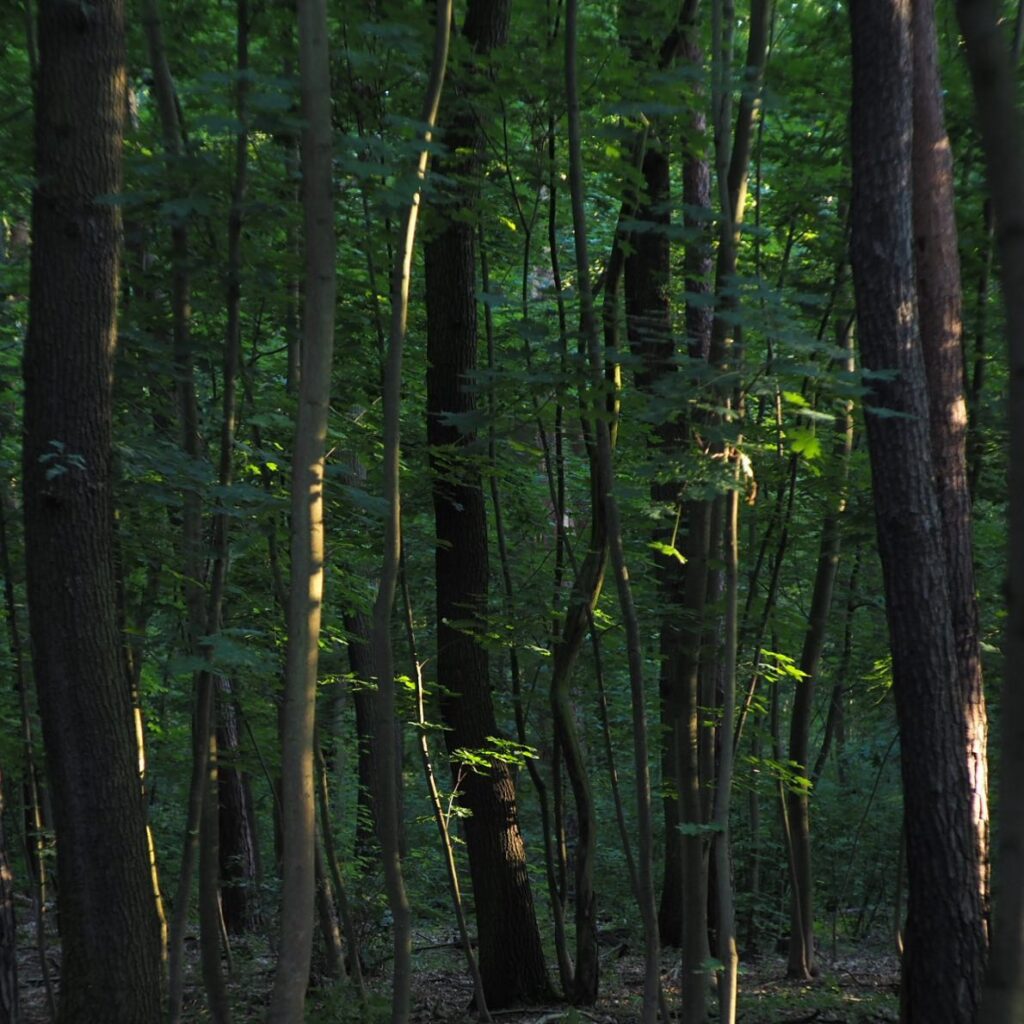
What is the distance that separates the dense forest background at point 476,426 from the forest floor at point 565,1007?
0.32 ft

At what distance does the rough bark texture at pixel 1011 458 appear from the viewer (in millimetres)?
1341

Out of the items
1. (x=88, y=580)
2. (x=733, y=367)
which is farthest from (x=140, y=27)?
(x=733, y=367)

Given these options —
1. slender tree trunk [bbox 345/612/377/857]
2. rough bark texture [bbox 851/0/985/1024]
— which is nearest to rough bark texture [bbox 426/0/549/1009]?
rough bark texture [bbox 851/0/985/1024]

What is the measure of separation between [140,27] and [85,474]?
Result: 284 centimetres

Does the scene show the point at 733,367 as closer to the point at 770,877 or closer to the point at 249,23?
the point at 249,23

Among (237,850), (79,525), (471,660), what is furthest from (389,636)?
(237,850)

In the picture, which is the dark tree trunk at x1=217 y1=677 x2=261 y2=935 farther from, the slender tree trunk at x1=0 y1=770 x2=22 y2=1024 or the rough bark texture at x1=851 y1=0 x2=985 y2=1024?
the rough bark texture at x1=851 y1=0 x2=985 y2=1024

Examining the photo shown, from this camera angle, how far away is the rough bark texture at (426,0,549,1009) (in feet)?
25.6

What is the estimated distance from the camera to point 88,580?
516 cm

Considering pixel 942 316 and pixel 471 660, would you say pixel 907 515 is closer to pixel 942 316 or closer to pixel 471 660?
pixel 942 316

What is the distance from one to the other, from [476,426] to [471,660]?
11.9 feet

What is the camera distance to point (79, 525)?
5148 millimetres

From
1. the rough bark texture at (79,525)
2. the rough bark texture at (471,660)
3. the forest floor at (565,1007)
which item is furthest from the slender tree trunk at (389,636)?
the rough bark texture at (471,660)

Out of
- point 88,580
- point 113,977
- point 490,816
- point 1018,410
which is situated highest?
point 88,580
